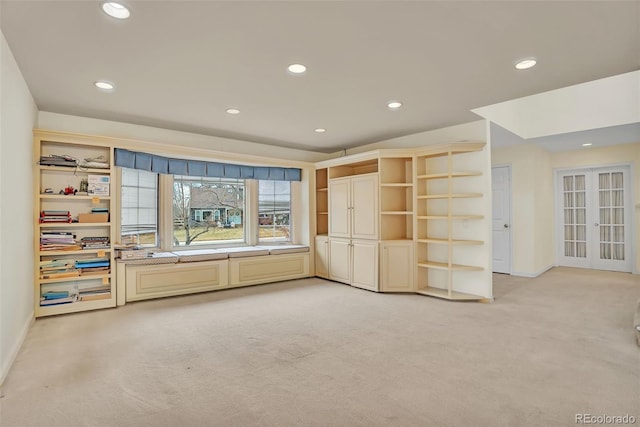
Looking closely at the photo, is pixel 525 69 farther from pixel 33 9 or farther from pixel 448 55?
pixel 33 9

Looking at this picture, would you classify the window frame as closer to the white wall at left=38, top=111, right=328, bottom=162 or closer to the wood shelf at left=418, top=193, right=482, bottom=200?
the white wall at left=38, top=111, right=328, bottom=162

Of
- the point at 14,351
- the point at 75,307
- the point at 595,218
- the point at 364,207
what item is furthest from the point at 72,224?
the point at 595,218

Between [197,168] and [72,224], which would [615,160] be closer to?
[197,168]

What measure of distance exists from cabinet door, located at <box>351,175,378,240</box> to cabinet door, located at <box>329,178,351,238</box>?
0.12 meters

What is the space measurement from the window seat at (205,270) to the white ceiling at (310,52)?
2.03m

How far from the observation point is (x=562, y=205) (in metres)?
7.20

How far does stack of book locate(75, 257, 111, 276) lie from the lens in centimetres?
397

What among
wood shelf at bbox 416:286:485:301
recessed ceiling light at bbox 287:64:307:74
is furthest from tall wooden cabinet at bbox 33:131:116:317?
wood shelf at bbox 416:286:485:301

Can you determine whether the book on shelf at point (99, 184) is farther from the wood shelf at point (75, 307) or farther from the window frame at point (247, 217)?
the wood shelf at point (75, 307)

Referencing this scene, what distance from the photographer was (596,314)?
12.5 ft

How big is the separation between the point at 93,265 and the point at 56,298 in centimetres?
51

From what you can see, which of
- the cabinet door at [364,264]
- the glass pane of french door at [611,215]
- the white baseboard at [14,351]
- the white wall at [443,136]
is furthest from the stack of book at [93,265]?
the glass pane of french door at [611,215]

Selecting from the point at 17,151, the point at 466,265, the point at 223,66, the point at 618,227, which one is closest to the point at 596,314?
the point at 466,265

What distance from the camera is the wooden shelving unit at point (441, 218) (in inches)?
176
